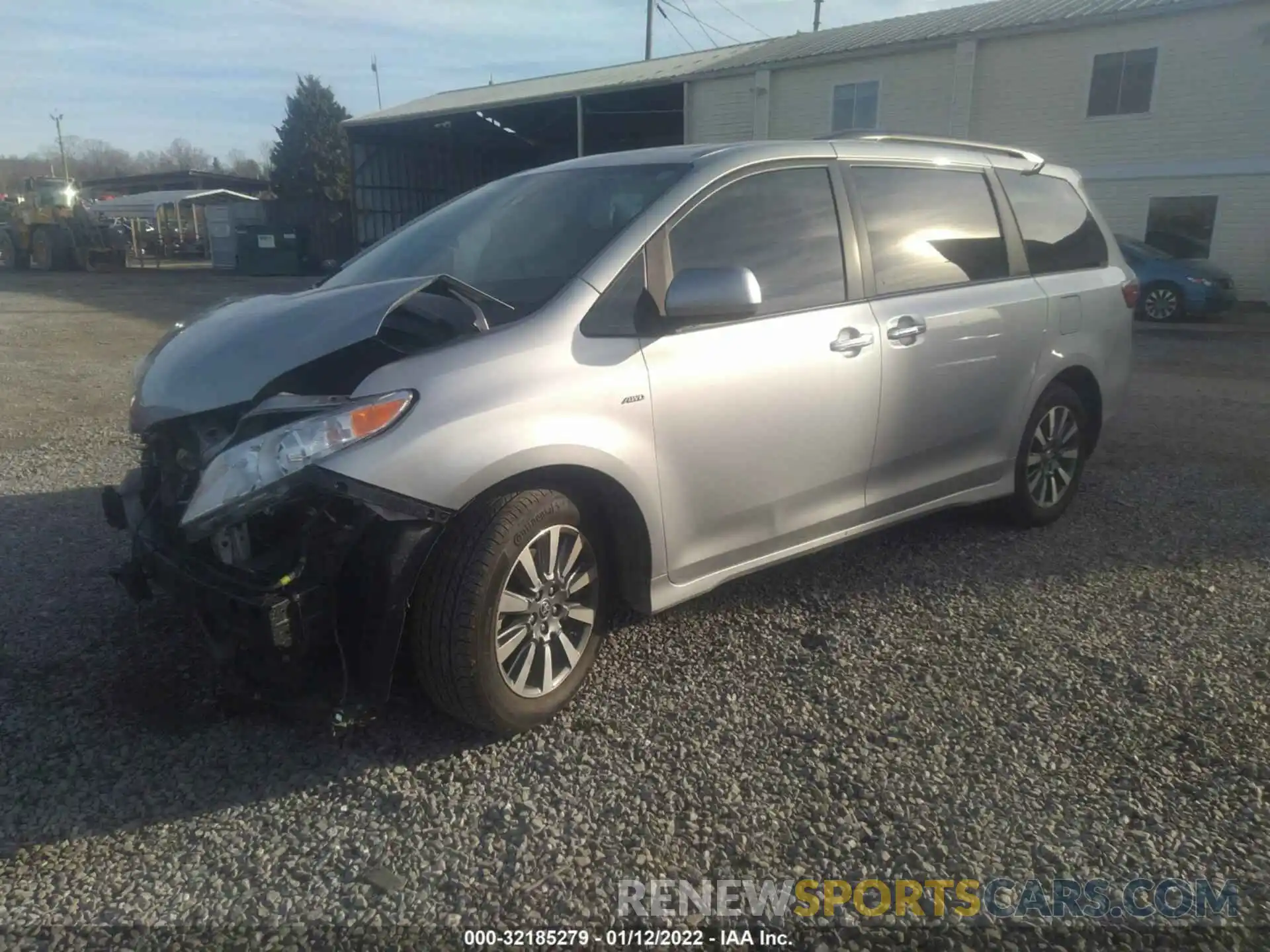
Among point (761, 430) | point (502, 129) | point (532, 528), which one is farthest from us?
point (502, 129)

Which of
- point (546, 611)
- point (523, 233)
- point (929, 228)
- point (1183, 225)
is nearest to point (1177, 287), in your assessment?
point (1183, 225)

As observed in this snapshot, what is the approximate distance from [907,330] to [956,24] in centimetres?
1946

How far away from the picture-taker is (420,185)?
31.7 m

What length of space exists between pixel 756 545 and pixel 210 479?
184cm

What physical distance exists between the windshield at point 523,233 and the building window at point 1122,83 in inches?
712

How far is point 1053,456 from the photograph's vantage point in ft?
15.8

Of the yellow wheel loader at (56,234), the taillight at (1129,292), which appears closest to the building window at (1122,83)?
the taillight at (1129,292)

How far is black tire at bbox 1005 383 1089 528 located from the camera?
15.1 feet

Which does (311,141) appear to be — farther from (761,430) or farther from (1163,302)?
(761,430)

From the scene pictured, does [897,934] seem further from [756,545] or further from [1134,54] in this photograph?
[1134,54]

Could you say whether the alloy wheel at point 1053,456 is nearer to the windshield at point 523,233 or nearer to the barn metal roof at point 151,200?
the windshield at point 523,233

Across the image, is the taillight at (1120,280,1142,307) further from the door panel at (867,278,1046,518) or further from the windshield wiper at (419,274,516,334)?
the windshield wiper at (419,274,516,334)

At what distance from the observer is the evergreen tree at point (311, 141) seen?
45.9m

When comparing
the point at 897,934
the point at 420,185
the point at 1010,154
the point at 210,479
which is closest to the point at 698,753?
the point at 897,934
